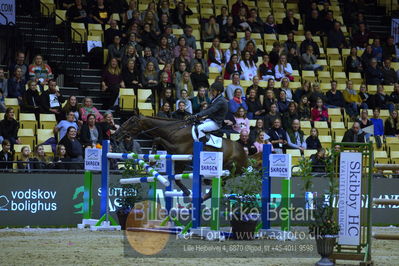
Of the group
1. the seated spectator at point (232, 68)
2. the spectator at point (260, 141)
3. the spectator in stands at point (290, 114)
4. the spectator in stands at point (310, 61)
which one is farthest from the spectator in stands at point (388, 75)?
the spectator at point (260, 141)

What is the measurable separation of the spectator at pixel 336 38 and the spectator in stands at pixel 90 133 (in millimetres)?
10057

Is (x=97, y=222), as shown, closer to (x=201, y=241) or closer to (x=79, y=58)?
(x=201, y=241)

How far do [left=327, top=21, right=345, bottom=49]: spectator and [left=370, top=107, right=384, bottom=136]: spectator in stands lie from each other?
364 centimetres

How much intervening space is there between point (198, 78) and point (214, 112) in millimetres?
5045

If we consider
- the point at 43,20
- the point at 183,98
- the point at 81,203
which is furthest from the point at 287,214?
the point at 43,20

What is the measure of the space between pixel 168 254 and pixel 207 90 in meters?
10.1

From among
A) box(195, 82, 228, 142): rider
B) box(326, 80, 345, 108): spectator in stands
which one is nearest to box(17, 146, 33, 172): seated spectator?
box(195, 82, 228, 142): rider

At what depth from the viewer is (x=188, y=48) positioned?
22469 mm

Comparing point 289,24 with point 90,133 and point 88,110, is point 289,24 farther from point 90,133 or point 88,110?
point 90,133

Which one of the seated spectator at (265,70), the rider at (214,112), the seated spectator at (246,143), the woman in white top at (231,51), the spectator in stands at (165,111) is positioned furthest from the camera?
the seated spectator at (265,70)

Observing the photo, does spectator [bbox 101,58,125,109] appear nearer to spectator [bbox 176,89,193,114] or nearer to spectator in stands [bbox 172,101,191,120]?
spectator [bbox 176,89,193,114]

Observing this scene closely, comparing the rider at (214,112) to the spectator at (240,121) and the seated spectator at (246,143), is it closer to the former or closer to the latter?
the seated spectator at (246,143)

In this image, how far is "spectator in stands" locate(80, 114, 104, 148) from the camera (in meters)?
18.5

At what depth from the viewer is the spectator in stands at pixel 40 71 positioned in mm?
19891
